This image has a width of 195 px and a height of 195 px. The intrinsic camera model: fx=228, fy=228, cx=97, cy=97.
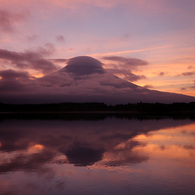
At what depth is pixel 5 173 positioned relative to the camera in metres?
10.2

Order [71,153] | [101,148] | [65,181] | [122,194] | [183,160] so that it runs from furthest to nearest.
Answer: [101,148]
[71,153]
[183,160]
[65,181]
[122,194]

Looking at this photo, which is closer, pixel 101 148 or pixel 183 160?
pixel 183 160

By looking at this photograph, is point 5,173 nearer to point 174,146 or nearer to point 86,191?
point 86,191

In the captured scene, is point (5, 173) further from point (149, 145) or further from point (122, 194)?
point (149, 145)

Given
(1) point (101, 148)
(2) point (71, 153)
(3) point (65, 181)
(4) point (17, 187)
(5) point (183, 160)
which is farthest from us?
(1) point (101, 148)

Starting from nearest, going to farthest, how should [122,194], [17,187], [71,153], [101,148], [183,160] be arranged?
[122,194], [17,187], [183,160], [71,153], [101,148]

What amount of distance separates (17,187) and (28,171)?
1.92 m

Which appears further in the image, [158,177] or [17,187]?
[158,177]

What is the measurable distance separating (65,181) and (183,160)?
6832mm

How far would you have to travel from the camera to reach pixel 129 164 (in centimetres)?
1164

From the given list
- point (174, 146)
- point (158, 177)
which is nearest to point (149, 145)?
point (174, 146)

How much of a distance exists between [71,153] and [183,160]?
672 cm

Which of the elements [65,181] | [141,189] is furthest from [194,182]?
[65,181]

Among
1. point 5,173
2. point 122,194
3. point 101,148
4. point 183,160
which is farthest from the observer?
point 101,148
